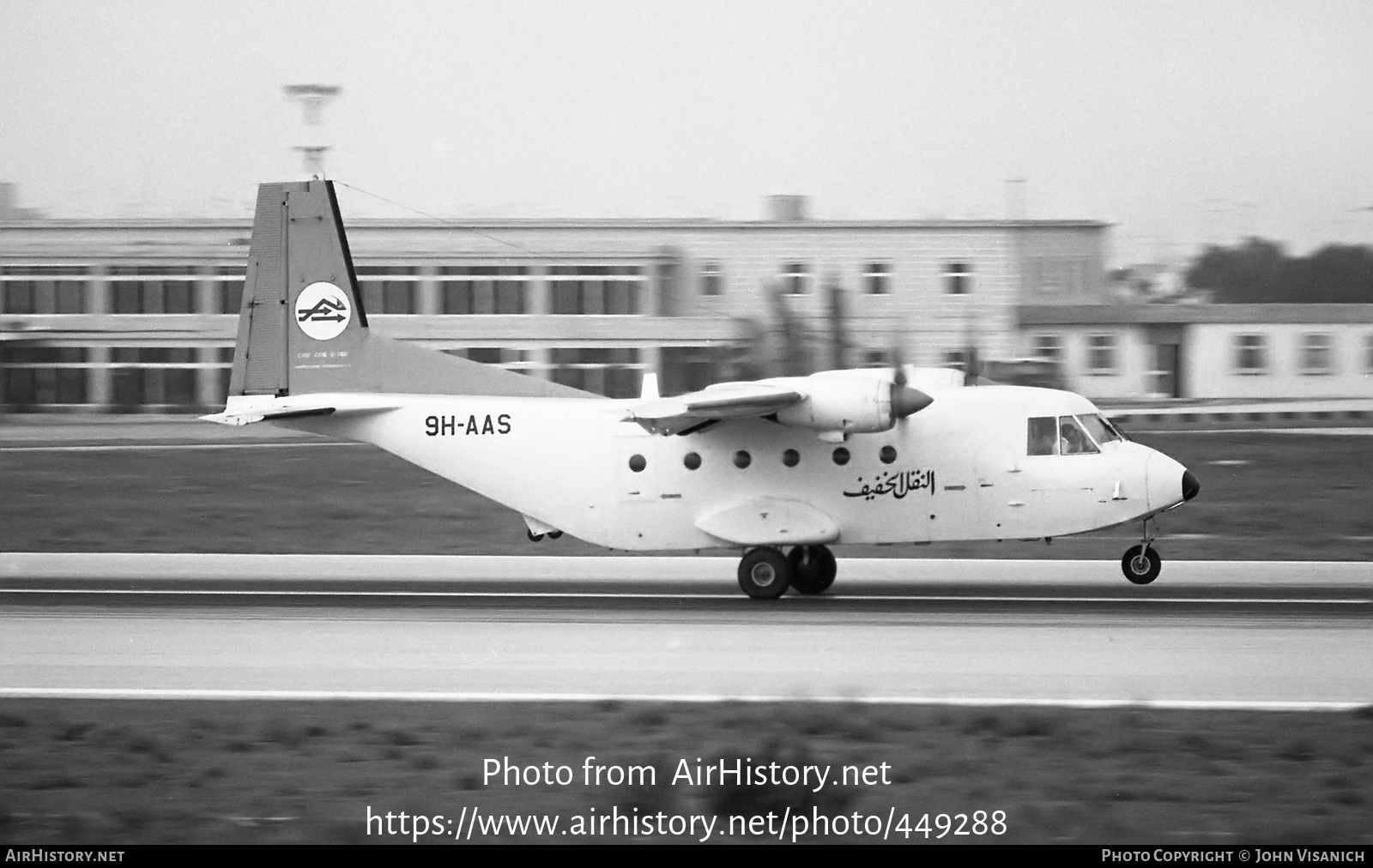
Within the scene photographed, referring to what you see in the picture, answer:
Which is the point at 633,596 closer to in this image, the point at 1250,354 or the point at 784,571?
the point at 784,571

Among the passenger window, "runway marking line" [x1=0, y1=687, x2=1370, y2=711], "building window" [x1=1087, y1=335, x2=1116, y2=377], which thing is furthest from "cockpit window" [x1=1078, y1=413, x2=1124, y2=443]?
"building window" [x1=1087, y1=335, x2=1116, y2=377]

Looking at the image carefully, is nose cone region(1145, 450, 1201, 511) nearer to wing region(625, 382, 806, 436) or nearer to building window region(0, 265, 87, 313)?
wing region(625, 382, 806, 436)

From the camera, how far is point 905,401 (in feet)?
48.2

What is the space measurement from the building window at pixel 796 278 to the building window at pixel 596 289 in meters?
3.39

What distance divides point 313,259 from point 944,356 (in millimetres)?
17830

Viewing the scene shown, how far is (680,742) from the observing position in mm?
8820

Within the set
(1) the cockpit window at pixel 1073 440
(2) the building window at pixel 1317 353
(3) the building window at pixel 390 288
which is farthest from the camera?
(2) the building window at pixel 1317 353

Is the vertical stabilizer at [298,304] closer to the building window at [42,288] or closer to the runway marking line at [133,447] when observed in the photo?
the runway marking line at [133,447]

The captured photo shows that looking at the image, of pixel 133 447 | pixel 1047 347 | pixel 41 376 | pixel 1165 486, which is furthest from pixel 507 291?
pixel 1165 486

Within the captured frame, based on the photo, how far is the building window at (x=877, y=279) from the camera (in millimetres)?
32469

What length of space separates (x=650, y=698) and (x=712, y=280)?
2329 cm

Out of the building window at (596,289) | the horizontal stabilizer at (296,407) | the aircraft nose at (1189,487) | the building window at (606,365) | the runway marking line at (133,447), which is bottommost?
the runway marking line at (133,447)

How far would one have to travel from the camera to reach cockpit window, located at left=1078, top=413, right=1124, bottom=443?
1519 centimetres

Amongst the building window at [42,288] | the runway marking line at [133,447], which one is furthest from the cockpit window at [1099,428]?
the building window at [42,288]
